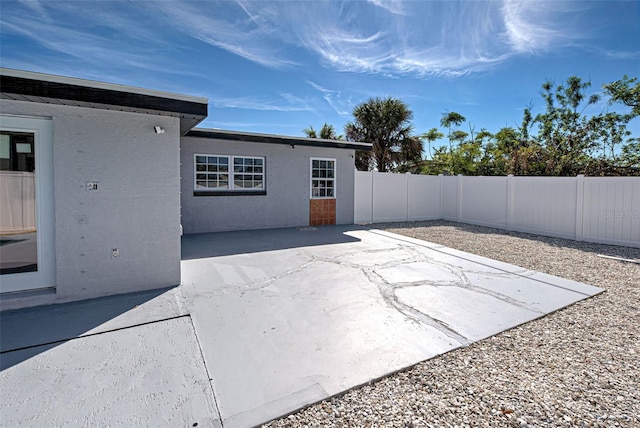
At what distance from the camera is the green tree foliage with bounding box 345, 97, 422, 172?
16453mm

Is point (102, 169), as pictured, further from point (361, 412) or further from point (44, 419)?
point (361, 412)

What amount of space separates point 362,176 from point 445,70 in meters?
5.56

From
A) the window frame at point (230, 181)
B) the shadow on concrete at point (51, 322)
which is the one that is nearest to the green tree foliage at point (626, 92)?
the window frame at point (230, 181)

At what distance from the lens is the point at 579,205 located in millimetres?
8586

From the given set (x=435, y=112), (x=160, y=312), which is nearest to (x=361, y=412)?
(x=160, y=312)

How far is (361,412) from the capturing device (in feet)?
6.73

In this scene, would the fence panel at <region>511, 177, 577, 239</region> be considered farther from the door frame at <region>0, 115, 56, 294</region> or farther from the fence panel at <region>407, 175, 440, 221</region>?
Result: the door frame at <region>0, 115, 56, 294</region>

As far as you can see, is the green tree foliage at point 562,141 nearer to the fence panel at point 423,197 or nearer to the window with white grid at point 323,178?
the fence panel at point 423,197

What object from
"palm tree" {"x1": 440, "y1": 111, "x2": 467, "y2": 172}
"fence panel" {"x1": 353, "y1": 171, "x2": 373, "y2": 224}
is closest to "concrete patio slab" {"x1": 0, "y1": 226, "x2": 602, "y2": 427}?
"fence panel" {"x1": 353, "y1": 171, "x2": 373, "y2": 224}

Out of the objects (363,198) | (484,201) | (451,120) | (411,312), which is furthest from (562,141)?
(411,312)

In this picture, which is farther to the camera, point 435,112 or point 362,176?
point 435,112

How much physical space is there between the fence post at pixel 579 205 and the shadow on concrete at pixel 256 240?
6.47m

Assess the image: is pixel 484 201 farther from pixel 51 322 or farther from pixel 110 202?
pixel 51 322

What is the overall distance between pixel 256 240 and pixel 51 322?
4.99 m
